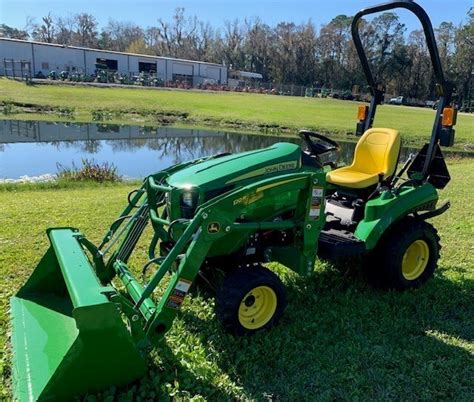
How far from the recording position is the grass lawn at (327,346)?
301 cm

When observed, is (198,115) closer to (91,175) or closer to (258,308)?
(91,175)

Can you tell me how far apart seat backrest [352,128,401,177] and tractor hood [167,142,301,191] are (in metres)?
1.13

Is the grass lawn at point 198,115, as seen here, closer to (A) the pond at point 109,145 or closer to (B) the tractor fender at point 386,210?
(A) the pond at point 109,145

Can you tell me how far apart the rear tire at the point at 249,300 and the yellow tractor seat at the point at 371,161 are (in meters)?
1.40

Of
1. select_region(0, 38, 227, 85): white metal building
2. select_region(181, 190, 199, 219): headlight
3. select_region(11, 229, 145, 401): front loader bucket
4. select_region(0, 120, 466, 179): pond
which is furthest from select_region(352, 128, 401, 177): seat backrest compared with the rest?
select_region(0, 38, 227, 85): white metal building

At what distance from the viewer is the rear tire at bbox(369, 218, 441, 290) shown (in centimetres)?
421

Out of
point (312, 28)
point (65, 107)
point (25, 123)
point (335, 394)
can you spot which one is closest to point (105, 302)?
point (335, 394)

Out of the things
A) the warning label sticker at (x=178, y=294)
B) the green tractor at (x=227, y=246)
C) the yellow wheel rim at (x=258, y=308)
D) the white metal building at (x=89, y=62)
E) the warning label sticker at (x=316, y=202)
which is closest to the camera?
the green tractor at (x=227, y=246)

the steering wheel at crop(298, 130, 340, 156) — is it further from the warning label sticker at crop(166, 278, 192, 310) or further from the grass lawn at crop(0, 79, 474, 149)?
the grass lawn at crop(0, 79, 474, 149)

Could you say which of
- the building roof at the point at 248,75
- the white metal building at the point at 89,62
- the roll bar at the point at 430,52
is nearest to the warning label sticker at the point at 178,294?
the roll bar at the point at 430,52

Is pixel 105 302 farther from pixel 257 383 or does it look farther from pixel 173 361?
pixel 257 383

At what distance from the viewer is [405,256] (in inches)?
177

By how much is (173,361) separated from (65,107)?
94.5 ft

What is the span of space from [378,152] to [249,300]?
6.85ft
